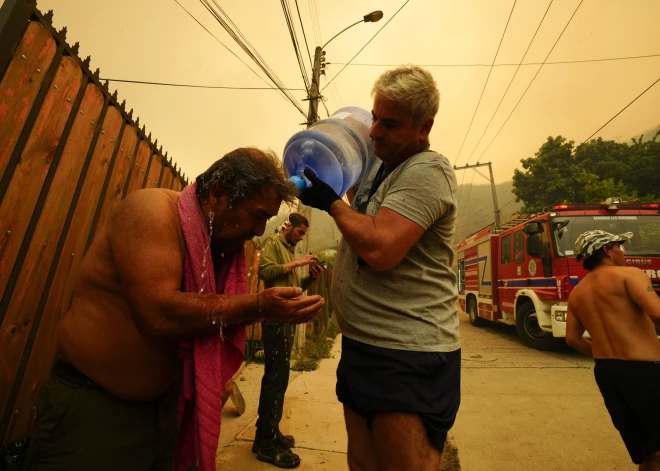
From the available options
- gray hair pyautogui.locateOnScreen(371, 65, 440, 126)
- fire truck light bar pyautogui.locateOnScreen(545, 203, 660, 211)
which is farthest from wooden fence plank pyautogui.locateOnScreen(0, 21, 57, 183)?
fire truck light bar pyautogui.locateOnScreen(545, 203, 660, 211)

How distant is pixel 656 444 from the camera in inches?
82.0

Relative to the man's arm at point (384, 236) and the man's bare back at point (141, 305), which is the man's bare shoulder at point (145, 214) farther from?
the man's arm at point (384, 236)

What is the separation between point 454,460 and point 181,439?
93.7 inches

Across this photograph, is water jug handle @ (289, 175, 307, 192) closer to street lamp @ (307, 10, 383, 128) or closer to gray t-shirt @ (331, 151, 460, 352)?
gray t-shirt @ (331, 151, 460, 352)

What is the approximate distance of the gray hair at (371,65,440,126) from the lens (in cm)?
145

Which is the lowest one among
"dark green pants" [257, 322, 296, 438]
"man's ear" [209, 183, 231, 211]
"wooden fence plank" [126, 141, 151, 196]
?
"dark green pants" [257, 322, 296, 438]

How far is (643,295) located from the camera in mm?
2391

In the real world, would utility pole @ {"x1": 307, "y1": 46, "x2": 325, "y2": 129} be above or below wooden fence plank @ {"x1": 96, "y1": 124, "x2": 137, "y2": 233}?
above

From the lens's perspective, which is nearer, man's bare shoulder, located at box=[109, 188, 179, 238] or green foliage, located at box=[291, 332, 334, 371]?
man's bare shoulder, located at box=[109, 188, 179, 238]

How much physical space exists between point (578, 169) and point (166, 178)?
3421cm

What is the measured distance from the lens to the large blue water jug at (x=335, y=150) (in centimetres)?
247

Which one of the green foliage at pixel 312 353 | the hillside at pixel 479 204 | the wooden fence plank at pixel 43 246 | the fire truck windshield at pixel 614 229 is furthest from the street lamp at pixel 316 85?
the hillside at pixel 479 204

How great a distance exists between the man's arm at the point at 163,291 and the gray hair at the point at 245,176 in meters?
0.24

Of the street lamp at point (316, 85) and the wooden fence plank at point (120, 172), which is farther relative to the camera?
the street lamp at point (316, 85)
